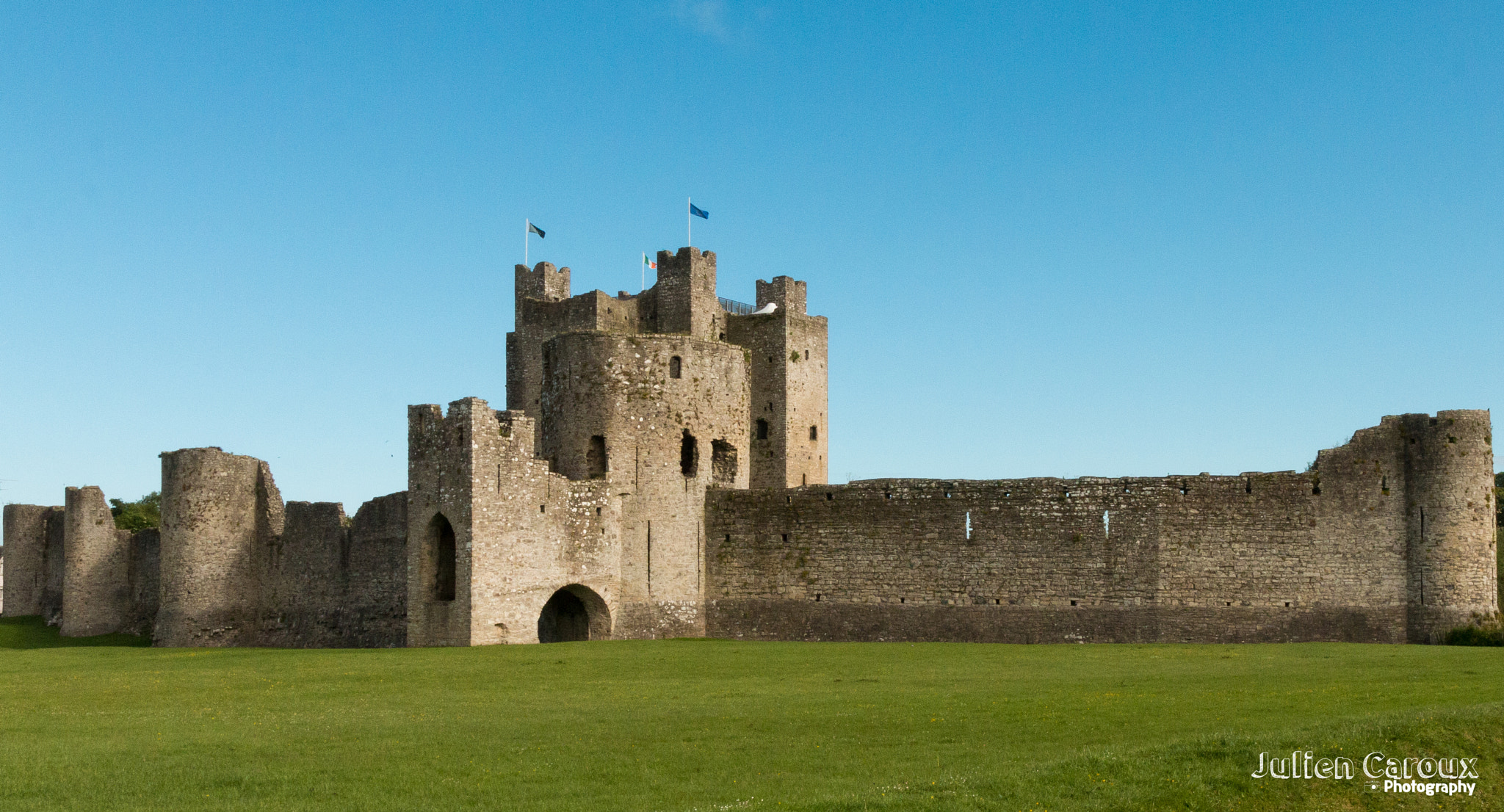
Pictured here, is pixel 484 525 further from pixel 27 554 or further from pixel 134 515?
pixel 134 515

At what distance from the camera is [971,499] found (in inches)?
1388

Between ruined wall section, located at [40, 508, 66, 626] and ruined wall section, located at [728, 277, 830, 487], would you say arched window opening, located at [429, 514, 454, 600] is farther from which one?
ruined wall section, located at [40, 508, 66, 626]

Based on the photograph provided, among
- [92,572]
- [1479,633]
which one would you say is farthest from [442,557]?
[1479,633]

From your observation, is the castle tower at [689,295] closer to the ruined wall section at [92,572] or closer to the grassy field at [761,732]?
the ruined wall section at [92,572]

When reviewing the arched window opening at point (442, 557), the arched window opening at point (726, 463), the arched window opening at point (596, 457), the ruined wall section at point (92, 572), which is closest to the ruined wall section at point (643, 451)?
the arched window opening at point (596, 457)

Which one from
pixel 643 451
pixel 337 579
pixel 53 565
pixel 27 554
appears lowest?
pixel 53 565

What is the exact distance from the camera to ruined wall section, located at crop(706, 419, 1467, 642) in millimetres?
32062

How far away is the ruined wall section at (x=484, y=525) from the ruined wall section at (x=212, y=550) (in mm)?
8214

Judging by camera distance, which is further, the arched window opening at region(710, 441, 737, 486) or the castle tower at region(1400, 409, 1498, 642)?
the arched window opening at region(710, 441, 737, 486)

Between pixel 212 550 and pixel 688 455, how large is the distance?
13.9 meters

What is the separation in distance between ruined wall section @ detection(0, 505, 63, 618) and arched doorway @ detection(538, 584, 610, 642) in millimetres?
21908

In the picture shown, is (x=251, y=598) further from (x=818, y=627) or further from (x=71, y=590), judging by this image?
(x=818, y=627)

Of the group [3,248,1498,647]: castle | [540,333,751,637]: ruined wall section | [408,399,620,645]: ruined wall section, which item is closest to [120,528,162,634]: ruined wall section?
[3,248,1498,647]: castle

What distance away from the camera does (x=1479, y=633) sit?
102 feet
